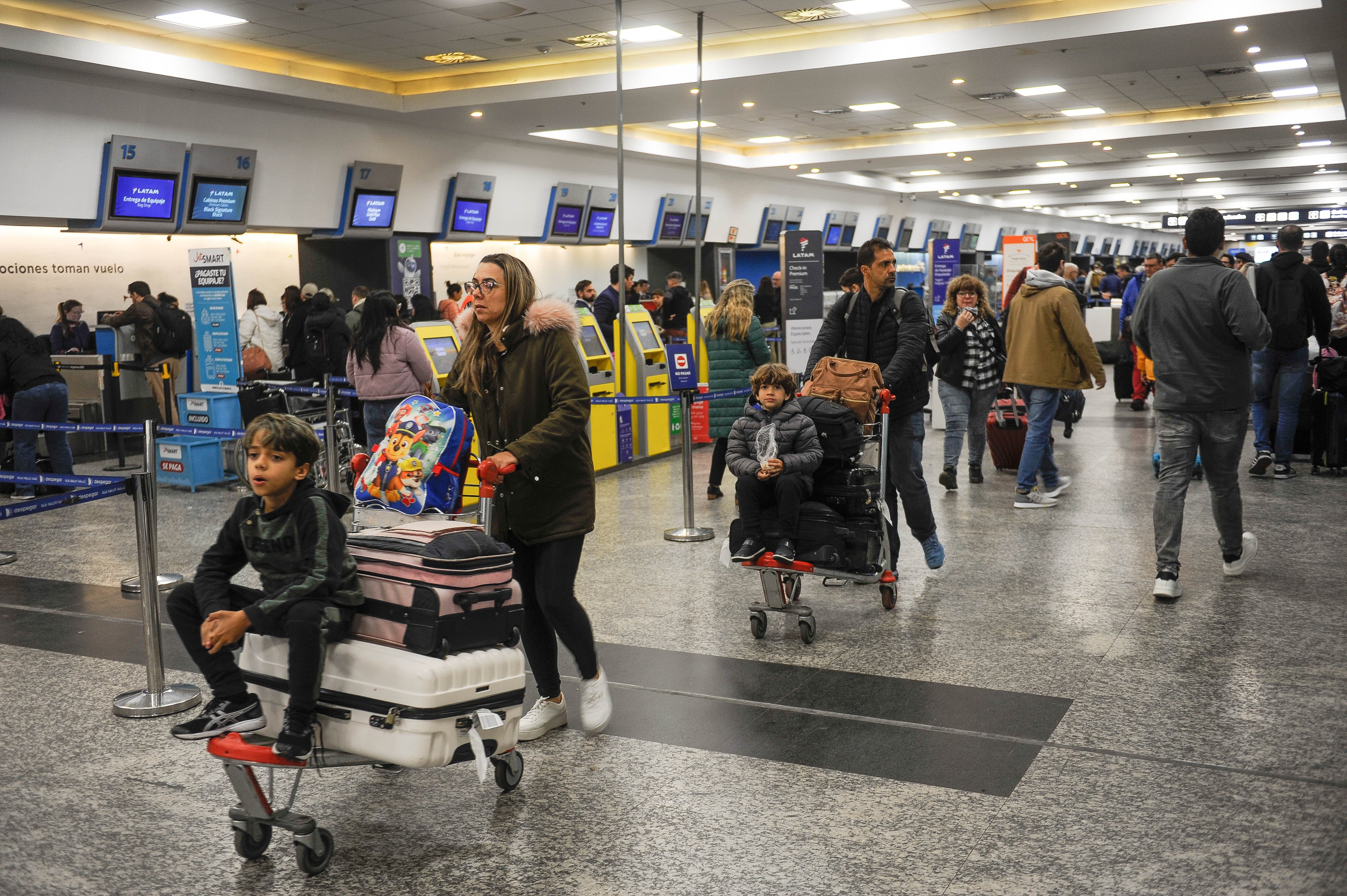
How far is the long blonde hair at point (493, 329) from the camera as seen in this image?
3631mm

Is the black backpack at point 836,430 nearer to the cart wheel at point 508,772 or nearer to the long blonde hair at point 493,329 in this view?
the long blonde hair at point 493,329

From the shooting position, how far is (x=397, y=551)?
3045mm

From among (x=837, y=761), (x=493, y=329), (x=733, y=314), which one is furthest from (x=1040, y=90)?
(x=837, y=761)

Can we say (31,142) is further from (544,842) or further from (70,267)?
(544,842)

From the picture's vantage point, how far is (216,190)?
12094 mm

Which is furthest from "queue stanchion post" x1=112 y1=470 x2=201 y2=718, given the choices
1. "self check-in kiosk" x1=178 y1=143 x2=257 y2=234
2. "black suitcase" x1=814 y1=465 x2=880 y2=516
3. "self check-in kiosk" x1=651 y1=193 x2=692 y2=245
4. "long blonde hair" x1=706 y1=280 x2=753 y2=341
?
"self check-in kiosk" x1=651 y1=193 x2=692 y2=245

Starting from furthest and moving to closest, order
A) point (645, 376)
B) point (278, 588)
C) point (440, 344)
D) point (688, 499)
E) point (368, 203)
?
point (368, 203) → point (645, 376) → point (440, 344) → point (688, 499) → point (278, 588)

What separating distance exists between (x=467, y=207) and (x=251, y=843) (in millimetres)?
13524

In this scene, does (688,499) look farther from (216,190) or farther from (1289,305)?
(216,190)

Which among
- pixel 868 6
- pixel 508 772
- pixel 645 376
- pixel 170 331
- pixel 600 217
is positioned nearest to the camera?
pixel 508 772

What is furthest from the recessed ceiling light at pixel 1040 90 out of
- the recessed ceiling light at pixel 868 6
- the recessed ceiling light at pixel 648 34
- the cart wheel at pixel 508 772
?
the cart wheel at pixel 508 772

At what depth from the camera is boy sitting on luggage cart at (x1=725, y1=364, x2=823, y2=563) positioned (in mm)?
4871

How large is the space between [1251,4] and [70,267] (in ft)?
39.4

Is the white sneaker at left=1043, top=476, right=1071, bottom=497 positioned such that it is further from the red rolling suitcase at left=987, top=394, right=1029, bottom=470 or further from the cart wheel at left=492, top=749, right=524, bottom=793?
the cart wheel at left=492, top=749, right=524, bottom=793
